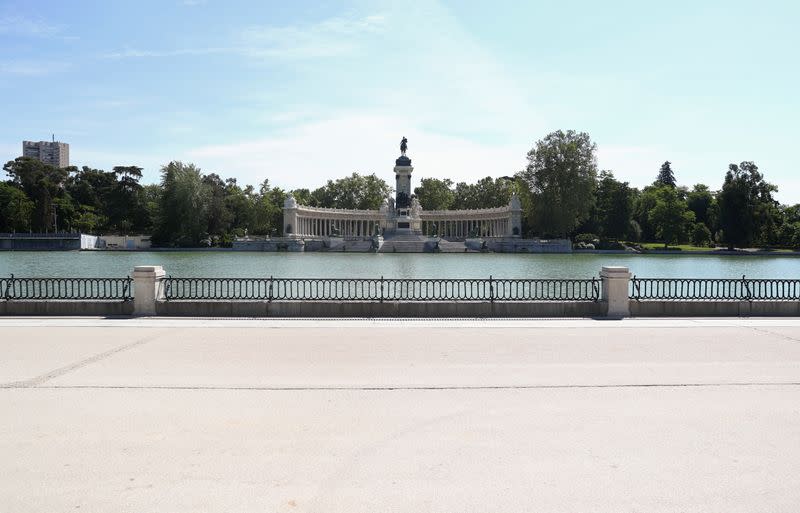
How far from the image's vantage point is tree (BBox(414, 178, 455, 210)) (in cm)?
15100

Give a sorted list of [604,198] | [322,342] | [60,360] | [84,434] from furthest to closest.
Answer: [604,198]
[322,342]
[60,360]
[84,434]

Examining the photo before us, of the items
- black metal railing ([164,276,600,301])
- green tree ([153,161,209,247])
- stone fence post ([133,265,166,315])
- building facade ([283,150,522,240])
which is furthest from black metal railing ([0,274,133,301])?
building facade ([283,150,522,240])

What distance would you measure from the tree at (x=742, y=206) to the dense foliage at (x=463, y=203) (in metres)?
0.15

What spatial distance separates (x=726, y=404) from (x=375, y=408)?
502 cm

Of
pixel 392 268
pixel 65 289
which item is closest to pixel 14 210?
pixel 392 268

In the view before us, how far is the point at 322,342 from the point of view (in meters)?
15.1

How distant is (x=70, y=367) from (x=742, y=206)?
Result: 107737 millimetres

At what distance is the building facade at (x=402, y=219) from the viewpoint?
116875mm

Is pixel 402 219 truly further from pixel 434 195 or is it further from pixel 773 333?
pixel 773 333

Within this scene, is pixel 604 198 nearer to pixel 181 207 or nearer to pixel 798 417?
pixel 181 207

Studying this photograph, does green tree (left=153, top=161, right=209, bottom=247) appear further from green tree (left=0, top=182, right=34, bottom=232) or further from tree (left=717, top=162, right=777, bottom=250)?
tree (left=717, top=162, right=777, bottom=250)

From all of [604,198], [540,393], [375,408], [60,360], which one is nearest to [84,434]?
[375,408]

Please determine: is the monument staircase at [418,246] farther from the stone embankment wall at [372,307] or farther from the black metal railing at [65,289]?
the stone embankment wall at [372,307]

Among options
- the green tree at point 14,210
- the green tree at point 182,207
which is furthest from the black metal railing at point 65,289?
the green tree at point 14,210
